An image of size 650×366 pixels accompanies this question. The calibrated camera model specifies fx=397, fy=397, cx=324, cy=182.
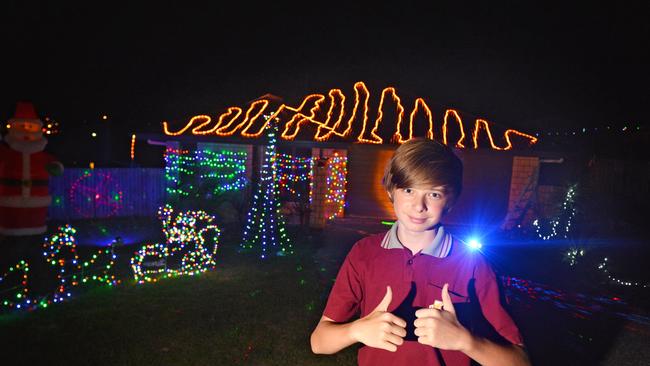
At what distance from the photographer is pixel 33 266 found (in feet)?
21.3

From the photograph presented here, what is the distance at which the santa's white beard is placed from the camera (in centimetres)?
675

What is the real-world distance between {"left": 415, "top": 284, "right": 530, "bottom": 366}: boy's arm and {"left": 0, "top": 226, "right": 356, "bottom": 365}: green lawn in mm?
3438

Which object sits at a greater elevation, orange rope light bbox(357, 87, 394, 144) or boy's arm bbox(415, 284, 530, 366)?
orange rope light bbox(357, 87, 394, 144)

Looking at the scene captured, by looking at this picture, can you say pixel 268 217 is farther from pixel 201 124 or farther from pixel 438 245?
pixel 438 245

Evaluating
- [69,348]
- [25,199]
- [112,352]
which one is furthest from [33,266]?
[112,352]

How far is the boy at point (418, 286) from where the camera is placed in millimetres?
1415

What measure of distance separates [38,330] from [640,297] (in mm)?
9149

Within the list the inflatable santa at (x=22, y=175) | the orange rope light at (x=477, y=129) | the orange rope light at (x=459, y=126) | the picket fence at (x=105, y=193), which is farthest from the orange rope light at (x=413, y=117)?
the inflatable santa at (x=22, y=175)

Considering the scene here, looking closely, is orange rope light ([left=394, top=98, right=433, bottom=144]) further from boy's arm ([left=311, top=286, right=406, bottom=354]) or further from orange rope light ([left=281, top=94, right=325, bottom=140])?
boy's arm ([left=311, top=286, right=406, bottom=354])

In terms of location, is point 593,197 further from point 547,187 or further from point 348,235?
point 348,235

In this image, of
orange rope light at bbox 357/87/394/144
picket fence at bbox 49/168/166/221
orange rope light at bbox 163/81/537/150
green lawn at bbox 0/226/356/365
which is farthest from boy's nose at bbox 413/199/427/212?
picket fence at bbox 49/168/166/221

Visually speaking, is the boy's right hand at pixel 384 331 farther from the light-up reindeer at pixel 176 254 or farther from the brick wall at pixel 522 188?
the brick wall at pixel 522 188

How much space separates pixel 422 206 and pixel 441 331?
46 centimetres

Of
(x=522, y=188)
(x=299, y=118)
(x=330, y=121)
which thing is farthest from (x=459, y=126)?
(x=299, y=118)
